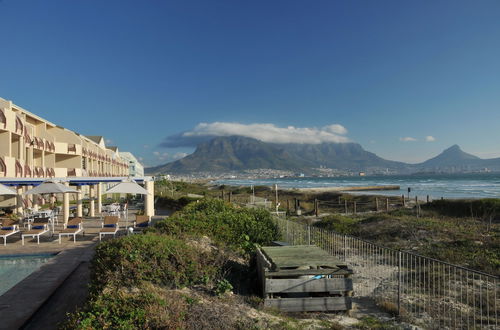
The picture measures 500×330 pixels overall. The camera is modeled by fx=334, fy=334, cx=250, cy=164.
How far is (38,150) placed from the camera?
27.8 m

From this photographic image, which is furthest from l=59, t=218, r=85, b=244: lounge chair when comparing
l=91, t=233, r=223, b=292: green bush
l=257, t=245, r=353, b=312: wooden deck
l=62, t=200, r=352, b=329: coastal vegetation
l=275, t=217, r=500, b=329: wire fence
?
l=257, t=245, r=353, b=312: wooden deck

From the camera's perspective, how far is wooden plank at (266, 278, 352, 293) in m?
5.39

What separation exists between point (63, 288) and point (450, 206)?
25.6 metres

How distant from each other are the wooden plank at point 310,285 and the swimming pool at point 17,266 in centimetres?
675

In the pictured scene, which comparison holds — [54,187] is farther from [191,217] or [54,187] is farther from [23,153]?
[23,153]

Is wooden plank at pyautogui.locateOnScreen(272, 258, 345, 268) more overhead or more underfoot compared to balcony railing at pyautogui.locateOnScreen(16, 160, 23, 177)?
more underfoot

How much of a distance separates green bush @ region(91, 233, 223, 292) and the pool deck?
42.6 inches

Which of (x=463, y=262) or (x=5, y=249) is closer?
(x=463, y=262)

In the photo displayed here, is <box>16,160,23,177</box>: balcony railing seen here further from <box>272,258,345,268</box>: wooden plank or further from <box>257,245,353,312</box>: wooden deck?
<box>272,258,345,268</box>: wooden plank

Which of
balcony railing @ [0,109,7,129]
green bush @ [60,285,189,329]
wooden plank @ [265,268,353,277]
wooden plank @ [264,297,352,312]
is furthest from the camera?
balcony railing @ [0,109,7,129]

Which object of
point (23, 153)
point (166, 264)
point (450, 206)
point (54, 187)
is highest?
point (23, 153)

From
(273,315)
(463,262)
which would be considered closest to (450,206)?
(463,262)

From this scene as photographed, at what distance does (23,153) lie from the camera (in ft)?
76.9

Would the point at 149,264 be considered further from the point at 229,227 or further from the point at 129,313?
the point at 229,227
